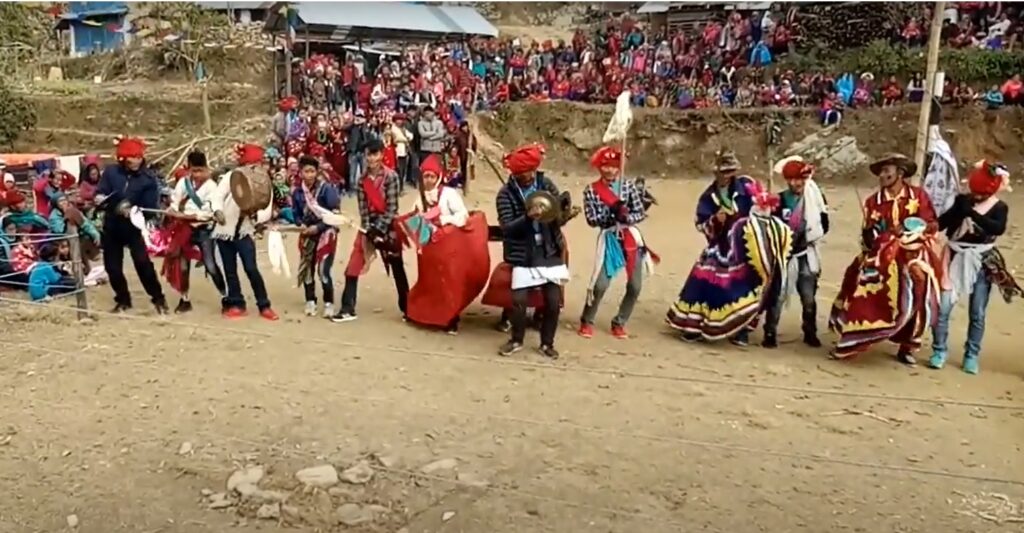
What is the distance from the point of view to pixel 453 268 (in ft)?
22.9

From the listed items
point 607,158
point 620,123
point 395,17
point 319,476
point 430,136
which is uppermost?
point 395,17

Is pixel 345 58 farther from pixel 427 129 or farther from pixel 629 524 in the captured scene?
pixel 629 524

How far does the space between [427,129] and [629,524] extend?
11.4 meters

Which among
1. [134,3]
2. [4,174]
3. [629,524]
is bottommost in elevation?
[629,524]

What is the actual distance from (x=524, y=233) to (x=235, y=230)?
2.30 metres

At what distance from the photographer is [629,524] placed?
409 centimetres

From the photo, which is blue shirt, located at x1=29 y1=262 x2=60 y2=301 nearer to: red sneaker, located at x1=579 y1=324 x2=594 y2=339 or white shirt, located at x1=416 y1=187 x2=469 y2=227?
white shirt, located at x1=416 y1=187 x2=469 y2=227

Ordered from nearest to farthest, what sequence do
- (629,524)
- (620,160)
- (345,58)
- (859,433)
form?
(629,524)
(859,433)
(620,160)
(345,58)

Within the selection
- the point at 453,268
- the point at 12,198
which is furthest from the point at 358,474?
the point at 12,198

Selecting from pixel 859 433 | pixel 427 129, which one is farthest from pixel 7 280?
pixel 427 129

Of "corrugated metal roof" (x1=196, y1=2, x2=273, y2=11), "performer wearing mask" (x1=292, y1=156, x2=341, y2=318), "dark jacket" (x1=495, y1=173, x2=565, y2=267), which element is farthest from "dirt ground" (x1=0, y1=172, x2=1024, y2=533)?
"corrugated metal roof" (x1=196, y1=2, x2=273, y2=11)

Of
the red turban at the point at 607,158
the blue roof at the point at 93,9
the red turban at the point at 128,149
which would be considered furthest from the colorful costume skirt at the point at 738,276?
the blue roof at the point at 93,9

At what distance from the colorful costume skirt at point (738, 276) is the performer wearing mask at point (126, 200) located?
418 cm

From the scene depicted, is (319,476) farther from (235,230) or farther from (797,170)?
(797,170)
